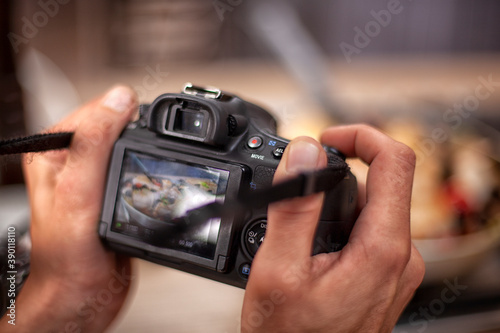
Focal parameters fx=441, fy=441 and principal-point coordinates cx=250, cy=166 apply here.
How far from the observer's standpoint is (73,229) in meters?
0.41

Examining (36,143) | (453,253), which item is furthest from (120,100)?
(453,253)

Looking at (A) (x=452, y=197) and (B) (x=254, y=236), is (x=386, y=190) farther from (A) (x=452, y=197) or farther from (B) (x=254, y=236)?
(A) (x=452, y=197)

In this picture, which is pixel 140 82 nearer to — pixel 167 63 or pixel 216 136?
pixel 167 63

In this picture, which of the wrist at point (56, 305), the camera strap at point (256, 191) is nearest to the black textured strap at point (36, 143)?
the camera strap at point (256, 191)

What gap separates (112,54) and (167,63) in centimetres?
15

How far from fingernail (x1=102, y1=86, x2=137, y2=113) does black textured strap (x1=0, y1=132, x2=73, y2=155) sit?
0.15ft

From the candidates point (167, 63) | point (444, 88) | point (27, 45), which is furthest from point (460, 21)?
point (27, 45)

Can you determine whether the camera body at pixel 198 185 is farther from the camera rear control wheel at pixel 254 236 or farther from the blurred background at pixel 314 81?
the blurred background at pixel 314 81

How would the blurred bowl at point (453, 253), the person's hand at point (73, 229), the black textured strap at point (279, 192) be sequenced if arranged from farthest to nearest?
the blurred bowl at point (453, 253) → the person's hand at point (73, 229) → the black textured strap at point (279, 192)

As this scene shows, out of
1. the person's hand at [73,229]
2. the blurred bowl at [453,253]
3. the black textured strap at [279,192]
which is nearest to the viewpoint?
the black textured strap at [279,192]

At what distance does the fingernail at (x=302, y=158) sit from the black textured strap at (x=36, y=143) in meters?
0.21

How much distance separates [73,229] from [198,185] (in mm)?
135

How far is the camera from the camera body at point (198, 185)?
14.0 inches

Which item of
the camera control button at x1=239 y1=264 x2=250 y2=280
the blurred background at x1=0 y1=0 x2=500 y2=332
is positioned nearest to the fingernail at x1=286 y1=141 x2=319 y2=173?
the camera control button at x1=239 y1=264 x2=250 y2=280
